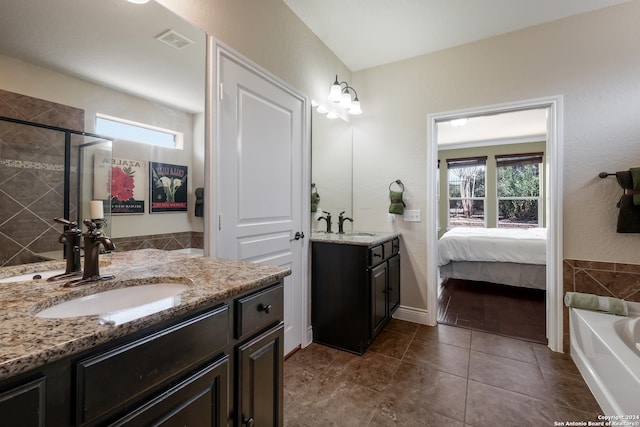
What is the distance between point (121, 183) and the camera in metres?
1.24

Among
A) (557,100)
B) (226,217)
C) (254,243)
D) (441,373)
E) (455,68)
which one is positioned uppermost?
(455,68)

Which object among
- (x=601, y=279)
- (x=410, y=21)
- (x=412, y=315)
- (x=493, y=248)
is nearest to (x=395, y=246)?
(x=412, y=315)

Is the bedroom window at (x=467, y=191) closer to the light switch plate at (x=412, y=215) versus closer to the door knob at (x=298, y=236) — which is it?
the light switch plate at (x=412, y=215)

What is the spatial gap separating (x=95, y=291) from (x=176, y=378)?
0.44 metres

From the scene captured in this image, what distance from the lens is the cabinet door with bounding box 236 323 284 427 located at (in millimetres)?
995

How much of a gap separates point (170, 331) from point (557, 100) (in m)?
2.99

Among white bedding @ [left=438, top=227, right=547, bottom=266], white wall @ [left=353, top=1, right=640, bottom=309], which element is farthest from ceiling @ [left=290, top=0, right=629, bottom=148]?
white bedding @ [left=438, top=227, right=547, bottom=266]

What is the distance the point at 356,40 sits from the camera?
104 inches

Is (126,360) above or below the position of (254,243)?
below

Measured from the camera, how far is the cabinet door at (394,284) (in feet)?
8.75

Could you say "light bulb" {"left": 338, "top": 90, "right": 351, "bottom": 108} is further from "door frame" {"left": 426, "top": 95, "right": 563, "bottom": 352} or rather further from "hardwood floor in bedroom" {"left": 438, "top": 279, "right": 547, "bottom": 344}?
"hardwood floor in bedroom" {"left": 438, "top": 279, "right": 547, "bottom": 344}

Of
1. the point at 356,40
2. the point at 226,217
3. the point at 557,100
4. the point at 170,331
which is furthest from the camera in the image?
the point at 356,40

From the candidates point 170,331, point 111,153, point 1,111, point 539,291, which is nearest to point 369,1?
point 111,153

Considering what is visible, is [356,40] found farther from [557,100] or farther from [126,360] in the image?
[126,360]
